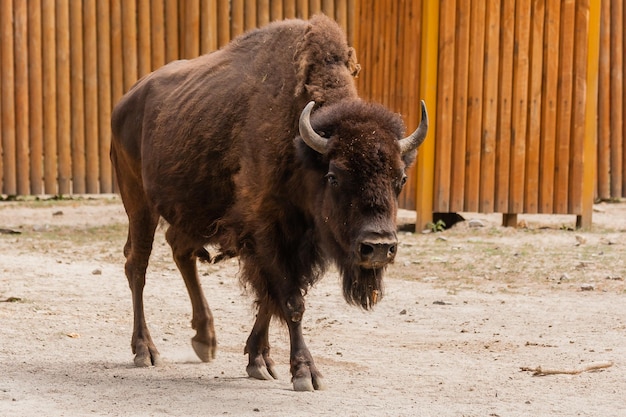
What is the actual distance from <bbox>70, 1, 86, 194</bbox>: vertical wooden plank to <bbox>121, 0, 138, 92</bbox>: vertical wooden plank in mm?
551

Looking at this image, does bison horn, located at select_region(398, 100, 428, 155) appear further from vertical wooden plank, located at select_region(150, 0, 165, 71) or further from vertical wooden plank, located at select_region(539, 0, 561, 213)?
vertical wooden plank, located at select_region(150, 0, 165, 71)

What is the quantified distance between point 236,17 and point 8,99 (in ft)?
10.4

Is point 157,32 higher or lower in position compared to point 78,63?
higher

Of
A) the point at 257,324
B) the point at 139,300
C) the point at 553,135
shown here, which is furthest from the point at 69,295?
the point at 553,135

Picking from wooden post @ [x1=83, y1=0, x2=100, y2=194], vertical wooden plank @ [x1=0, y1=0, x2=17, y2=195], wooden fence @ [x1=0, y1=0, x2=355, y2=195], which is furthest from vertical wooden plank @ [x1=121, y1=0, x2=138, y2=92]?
vertical wooden plank @ [x1=0, y1=0, x2=17, y2=195]

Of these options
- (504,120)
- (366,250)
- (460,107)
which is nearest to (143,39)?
(460,107)

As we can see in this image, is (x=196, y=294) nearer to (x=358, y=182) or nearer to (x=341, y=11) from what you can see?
Result: (x=358, y=182)

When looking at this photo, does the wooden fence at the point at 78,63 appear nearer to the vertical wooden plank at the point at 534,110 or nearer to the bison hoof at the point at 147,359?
the vertical wooden plank at the point at 534,110

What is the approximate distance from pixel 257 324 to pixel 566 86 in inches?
292

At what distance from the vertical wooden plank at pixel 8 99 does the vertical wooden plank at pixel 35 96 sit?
0.73 feet

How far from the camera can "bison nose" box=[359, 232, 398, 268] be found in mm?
5922

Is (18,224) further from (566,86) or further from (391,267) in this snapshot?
(566,86)

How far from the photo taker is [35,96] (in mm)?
14664

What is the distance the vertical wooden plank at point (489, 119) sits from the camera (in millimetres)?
13195
